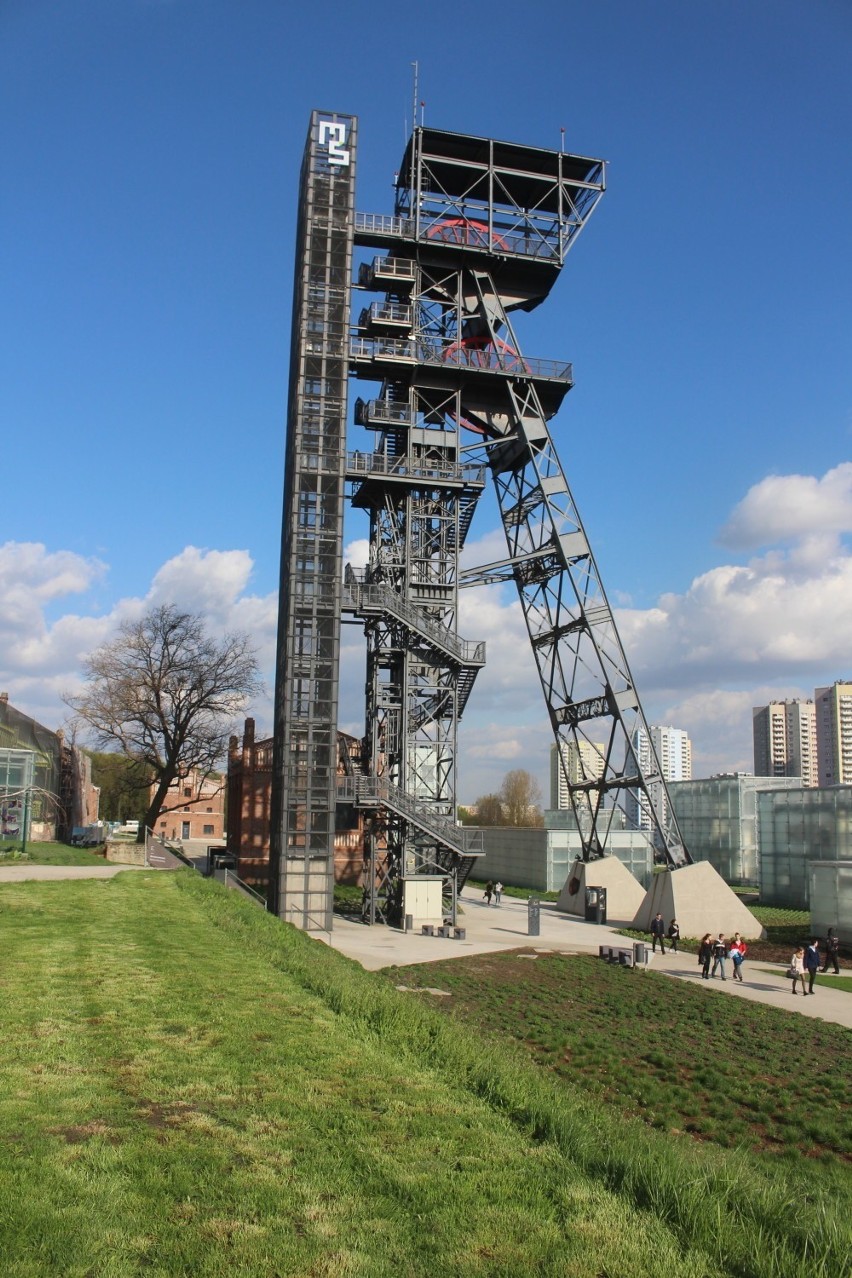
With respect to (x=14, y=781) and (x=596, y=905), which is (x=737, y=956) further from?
(x=14, y=781)

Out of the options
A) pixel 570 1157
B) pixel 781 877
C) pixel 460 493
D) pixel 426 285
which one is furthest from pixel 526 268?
pixel 570 1157

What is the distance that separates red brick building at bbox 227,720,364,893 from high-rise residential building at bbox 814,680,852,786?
11940cm

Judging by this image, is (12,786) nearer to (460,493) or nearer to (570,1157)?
(460,493)

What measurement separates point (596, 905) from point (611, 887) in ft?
4.32

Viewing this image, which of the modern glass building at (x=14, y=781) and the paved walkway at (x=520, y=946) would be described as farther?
the modern glass building at (x=14, y=781)

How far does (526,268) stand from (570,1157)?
43.2 m

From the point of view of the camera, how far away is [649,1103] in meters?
14.8

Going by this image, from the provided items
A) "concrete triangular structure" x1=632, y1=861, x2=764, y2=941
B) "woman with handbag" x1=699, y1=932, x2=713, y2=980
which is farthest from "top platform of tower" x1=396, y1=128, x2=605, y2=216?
"woman with handbag" x1=699, y1=932, x2=713, y2=980

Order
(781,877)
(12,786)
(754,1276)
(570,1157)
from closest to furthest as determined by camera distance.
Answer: (754,1276)
(570,1157)
(12,786)
(781,877)

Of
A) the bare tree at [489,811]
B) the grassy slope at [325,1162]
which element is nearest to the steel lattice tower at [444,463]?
the grassy slope at [325,1162]

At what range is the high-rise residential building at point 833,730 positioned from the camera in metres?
163

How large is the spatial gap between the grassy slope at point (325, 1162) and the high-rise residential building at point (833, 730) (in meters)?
157

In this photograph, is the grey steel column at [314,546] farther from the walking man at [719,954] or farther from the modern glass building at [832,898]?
the modern glass building at [832,898]

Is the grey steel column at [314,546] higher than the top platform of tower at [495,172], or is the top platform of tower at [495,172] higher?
the top platform of tower at [495,172]
